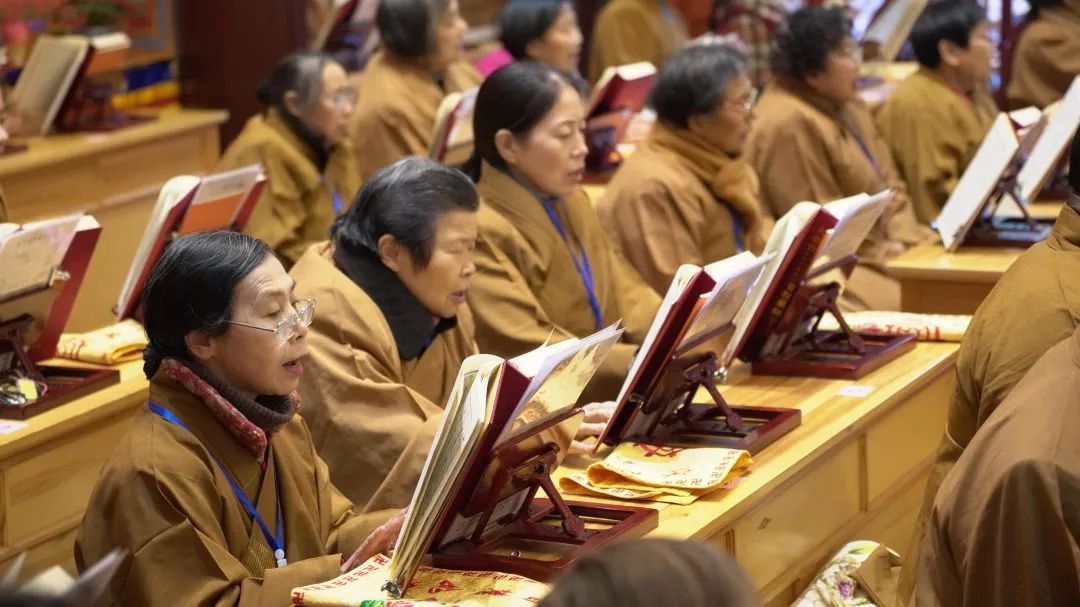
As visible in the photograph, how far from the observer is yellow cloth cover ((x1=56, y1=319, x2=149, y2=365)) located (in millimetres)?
3807

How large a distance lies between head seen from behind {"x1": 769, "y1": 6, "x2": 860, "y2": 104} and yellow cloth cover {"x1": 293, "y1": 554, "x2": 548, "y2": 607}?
3.41 metres

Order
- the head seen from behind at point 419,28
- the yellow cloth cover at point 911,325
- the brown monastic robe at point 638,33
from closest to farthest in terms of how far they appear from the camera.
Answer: the yellow cloth cover at point 911,325
the head seen from behind at point 419,28
the brown monastic robe at point 638,33

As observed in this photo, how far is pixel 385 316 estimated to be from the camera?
3201 mm

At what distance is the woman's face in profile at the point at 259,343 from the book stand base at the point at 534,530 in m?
0.39

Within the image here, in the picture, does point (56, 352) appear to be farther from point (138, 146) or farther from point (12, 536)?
point (138, 146)

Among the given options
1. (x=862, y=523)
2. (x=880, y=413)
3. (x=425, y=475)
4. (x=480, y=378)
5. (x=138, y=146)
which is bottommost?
(x=138, y=146)

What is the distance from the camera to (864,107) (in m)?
5.80

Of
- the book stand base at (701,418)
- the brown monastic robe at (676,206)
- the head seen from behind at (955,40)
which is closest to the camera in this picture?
the book stand base at (701,418)

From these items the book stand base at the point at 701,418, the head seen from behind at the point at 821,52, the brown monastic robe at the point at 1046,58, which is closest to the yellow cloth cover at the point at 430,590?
the book stand base at the point at 701,418

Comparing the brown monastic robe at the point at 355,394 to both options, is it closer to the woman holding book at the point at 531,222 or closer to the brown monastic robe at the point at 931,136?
the woman holding book at the point at 531,222

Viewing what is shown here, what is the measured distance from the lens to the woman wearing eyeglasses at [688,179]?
4.52 metres

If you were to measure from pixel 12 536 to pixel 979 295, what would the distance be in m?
2.58

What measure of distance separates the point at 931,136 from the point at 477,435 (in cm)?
386

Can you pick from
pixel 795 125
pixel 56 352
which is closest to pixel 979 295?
pixel 795 125
